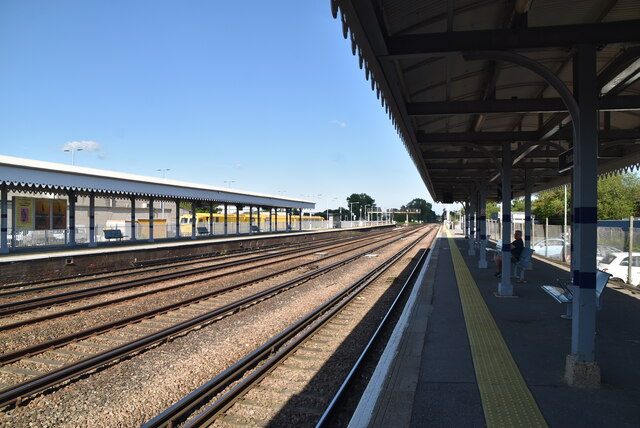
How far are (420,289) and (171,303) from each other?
5.92 metres

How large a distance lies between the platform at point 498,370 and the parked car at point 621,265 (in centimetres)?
275

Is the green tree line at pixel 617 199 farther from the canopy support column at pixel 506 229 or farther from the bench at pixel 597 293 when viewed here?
the bench at pixel 597 293

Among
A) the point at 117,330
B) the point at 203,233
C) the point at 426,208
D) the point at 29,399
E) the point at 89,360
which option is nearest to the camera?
the point at 29,399

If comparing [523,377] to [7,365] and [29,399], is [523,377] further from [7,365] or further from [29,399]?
[7,365]

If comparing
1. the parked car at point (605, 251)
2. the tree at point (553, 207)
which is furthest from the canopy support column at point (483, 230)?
the tree at point (553, 207)

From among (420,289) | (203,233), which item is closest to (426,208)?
(203,233)

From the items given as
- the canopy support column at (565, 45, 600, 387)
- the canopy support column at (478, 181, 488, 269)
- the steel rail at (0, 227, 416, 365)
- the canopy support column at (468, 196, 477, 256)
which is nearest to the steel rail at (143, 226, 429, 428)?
the steel rail at (0, 227, 416, 365)

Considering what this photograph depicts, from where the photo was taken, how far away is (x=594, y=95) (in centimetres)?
479

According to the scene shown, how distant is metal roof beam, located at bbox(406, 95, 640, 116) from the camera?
22.1ft

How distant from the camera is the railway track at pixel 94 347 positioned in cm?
585

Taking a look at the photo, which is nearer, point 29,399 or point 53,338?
point 29,399

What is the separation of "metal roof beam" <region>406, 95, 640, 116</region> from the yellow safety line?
133 inches

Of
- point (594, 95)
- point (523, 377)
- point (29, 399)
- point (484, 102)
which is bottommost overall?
point (29, 399)

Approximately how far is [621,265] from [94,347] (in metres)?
12.6
